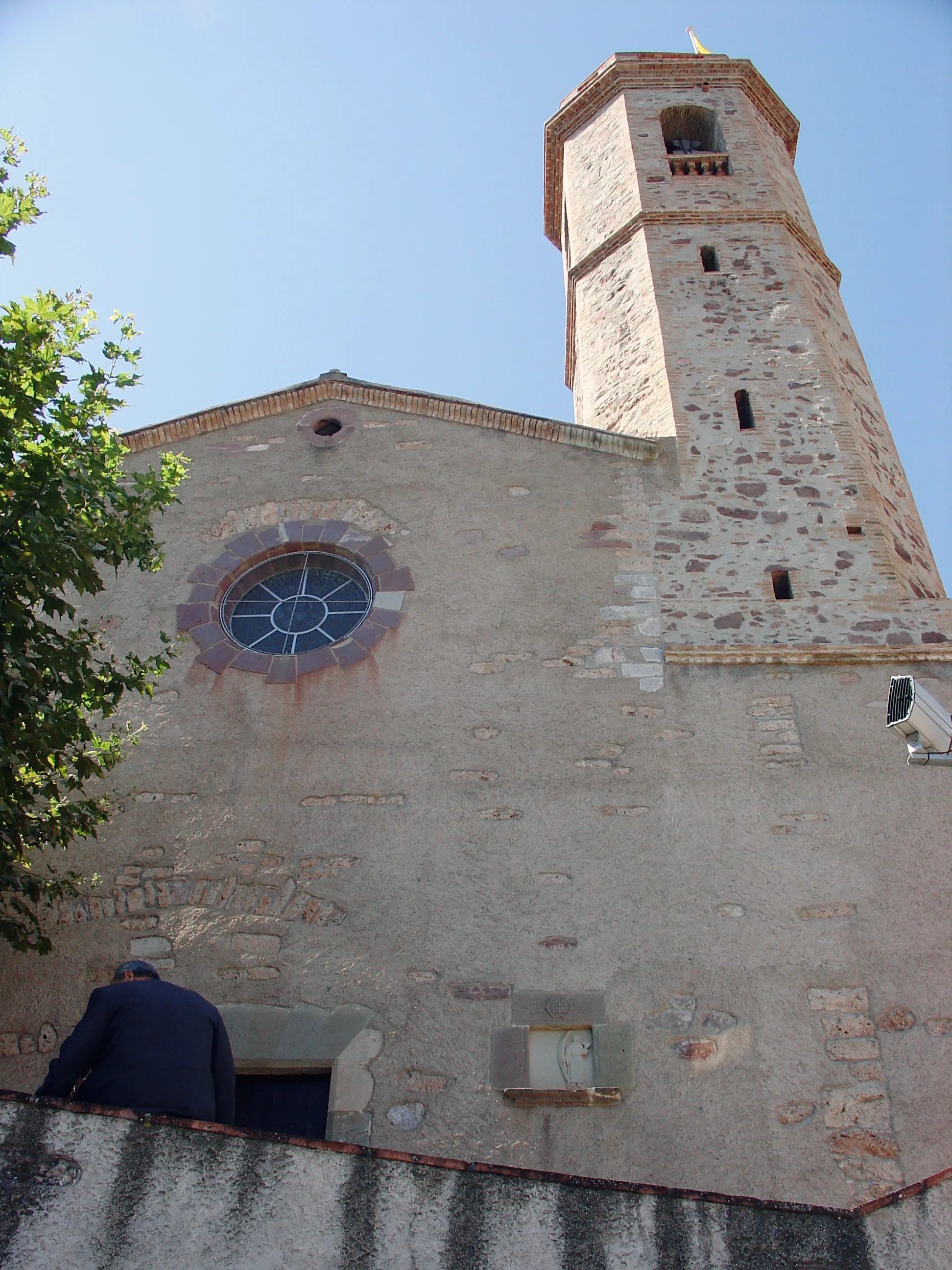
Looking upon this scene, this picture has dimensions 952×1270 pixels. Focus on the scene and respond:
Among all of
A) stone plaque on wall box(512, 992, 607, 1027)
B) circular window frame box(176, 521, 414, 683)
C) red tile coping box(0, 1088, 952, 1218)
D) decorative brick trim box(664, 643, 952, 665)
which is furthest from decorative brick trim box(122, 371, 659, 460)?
red tile coping box(0, 1088, 952, 1218)

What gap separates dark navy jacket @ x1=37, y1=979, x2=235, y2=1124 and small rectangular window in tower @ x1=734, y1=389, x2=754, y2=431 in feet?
21.7

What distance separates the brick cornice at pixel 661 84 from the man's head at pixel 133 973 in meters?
12.4

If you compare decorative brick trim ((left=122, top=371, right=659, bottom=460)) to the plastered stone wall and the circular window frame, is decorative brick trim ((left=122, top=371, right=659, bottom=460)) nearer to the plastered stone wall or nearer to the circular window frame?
the plastered stone wall

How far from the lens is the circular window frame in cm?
791

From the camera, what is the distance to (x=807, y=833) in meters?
6.77

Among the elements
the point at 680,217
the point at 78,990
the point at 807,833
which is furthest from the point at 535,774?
the point at 680,217

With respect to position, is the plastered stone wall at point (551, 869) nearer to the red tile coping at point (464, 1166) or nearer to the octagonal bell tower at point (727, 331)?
the octagonal bell tower at point (727, 331)

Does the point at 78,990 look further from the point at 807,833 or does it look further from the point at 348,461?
the point at 348,461

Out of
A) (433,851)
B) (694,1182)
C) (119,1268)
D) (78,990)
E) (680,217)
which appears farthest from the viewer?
(680,217)

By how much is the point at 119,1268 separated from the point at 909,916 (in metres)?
4.27

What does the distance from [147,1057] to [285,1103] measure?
1508 millimetres

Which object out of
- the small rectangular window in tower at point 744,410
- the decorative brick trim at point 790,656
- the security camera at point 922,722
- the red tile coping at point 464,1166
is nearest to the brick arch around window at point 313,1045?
the red tile coping at point 464,1166

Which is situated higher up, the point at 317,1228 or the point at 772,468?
the point at 772,468

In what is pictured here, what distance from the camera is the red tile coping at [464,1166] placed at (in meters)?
4.05
